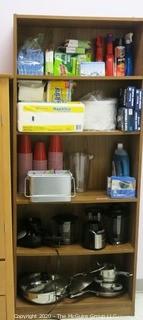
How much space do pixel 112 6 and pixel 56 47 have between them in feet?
1.33

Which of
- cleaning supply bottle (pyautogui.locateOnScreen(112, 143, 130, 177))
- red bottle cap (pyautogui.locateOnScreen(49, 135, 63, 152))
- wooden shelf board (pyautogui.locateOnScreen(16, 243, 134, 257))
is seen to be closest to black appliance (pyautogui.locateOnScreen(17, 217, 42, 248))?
wooden shelf board (pyautogui.locateOnScreen(16, 243, 134, 257))

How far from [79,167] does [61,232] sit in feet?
1.30

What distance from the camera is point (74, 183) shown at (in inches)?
92.5

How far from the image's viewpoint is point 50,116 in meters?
2.19

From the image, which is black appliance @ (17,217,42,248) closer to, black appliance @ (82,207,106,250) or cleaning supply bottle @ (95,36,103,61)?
black appliance @ (82,207,106,250)

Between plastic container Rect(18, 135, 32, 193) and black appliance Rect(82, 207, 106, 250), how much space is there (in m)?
0.44

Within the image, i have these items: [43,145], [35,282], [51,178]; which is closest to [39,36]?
[43,145]

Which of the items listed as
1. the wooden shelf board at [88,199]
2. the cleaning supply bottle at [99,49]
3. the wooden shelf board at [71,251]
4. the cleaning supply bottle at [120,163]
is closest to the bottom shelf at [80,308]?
the wooden shelf board at [71,251]

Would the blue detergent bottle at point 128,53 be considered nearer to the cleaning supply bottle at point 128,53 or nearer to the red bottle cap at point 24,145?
the cleaning supply bottle at point 128,53

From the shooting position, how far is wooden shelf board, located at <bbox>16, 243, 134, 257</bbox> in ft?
7.63

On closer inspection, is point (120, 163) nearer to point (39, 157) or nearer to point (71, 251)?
point (39, 157)

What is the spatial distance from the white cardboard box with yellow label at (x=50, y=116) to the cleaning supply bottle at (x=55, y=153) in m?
0.18

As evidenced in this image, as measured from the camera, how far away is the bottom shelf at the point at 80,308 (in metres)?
2.37

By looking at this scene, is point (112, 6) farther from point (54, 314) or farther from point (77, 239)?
point (54, 314)
